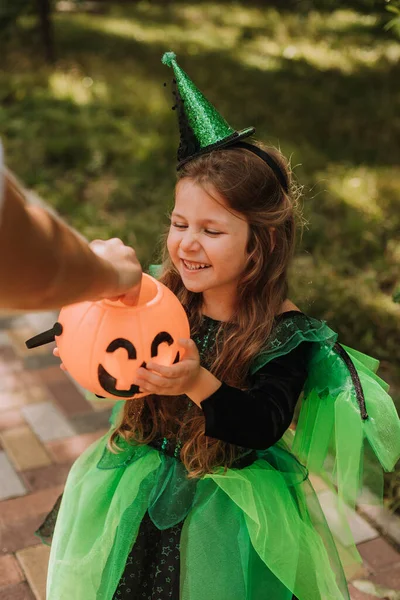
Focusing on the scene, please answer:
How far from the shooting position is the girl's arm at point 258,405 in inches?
Result: 65.4

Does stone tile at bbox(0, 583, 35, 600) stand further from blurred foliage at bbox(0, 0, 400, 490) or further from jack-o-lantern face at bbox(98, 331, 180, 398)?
blurred foliage at bbox(0, 0, 400, 490)

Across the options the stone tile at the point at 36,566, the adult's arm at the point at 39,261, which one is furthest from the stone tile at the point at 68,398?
the adult's arm at the point at 39,261

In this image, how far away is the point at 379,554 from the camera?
2.62m

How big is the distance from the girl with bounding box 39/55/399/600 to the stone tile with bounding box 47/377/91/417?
1.32 metres

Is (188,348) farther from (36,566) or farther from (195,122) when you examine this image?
(36,566)

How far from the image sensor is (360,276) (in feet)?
14.5

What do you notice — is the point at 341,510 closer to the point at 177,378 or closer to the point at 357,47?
the point at 177,378

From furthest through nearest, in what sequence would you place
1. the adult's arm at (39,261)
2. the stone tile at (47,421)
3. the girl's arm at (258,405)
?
the stone tile at (47,421) → the girl's arm at (258,405) → the adult's arm at (39,261)

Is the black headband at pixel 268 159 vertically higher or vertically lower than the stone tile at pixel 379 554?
higher

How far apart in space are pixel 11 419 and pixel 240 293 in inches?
67.5

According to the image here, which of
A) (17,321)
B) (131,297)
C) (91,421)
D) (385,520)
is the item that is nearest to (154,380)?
(131,297)

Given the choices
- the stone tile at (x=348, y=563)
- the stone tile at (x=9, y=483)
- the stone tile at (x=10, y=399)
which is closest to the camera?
the stone tile at (x=348, y=563)

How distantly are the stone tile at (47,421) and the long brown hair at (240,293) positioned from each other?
4.11 feet

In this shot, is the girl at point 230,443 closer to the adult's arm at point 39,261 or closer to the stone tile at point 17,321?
the adult's arm at point 39,261
